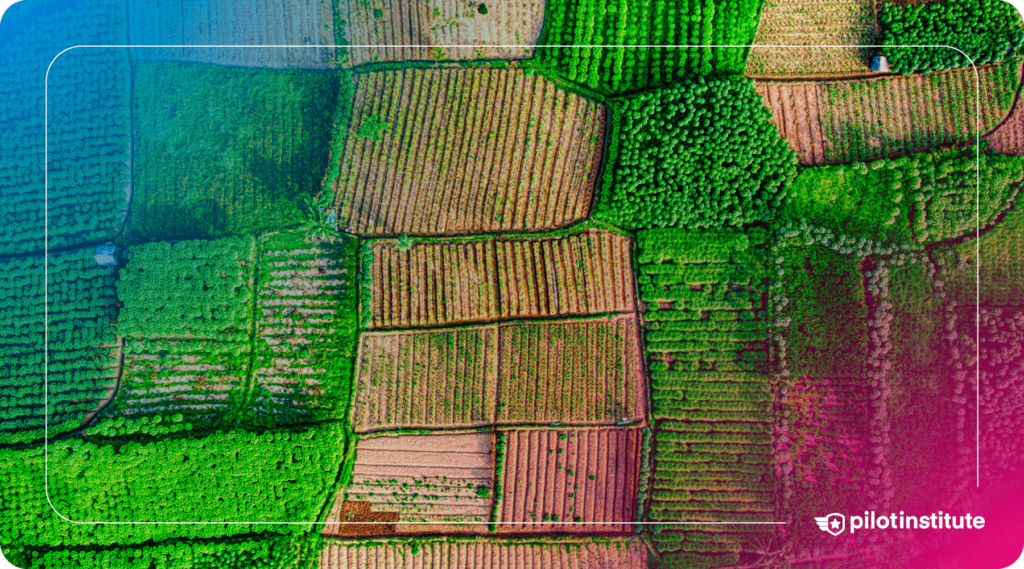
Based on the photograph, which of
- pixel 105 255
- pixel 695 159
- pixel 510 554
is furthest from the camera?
pixel 510 554

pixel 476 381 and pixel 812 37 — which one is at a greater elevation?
pixel 812 37

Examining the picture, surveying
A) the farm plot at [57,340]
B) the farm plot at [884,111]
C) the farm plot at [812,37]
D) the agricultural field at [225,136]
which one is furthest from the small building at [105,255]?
the farm plot at [884,111]

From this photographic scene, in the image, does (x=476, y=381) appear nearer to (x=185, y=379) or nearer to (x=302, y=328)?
(x=302, y=328)

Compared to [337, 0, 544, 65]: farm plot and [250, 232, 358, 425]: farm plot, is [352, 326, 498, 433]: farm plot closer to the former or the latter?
[250, 232, 358, 425]: farm plot

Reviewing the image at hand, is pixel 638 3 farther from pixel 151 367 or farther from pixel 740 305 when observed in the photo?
pixel 151 367

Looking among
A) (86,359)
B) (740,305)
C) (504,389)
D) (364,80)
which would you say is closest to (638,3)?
(364,80)

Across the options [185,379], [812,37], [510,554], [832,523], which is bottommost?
[510,554]

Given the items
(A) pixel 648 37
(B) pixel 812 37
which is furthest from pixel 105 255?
(B) pixel 812 37

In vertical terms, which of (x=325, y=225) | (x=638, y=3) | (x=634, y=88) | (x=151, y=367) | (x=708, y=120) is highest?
(x=638, y=3)
